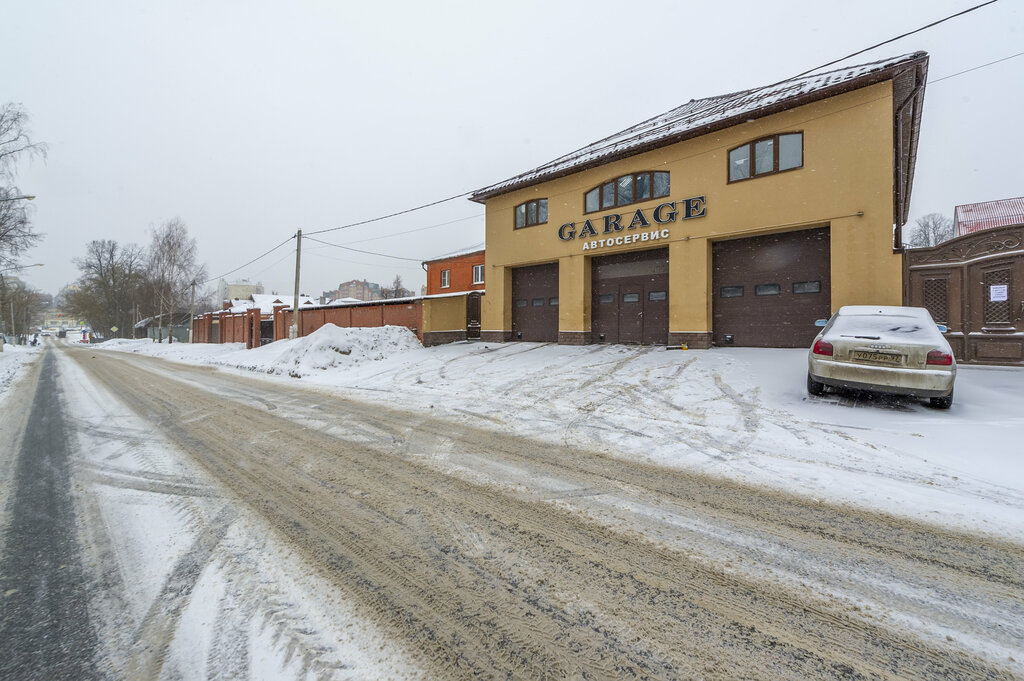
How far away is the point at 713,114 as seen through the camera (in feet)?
44.6

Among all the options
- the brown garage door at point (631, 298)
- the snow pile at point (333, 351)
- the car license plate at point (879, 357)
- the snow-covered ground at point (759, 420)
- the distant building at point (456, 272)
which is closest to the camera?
the snow-covered ground at point (759, 420)

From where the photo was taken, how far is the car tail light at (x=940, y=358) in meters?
5.82

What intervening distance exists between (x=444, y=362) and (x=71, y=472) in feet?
32.2

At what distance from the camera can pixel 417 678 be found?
1625 millimetres

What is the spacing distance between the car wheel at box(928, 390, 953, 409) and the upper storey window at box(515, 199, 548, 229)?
12.9m

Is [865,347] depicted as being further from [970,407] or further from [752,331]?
[752,331]

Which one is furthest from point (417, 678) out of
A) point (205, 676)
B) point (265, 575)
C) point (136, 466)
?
point (136, 466)

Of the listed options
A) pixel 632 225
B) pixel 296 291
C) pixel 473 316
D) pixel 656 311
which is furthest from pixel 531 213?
pixel 296 291

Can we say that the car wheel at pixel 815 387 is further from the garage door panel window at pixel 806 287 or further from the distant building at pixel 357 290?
the distant building at pixel 357 290

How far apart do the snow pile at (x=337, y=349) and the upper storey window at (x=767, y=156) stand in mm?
12707

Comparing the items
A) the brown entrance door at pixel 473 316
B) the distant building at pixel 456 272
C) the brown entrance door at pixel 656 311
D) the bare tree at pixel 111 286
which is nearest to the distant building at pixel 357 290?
the bare tree at pixel 111 286

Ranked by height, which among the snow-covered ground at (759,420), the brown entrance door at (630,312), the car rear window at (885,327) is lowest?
the snow-covered ground at (759,420)

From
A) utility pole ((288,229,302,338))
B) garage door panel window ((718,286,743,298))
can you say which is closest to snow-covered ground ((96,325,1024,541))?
garage door panel window ((718,286,743,298))

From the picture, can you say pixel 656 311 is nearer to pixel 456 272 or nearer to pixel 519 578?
pixel 519 578
